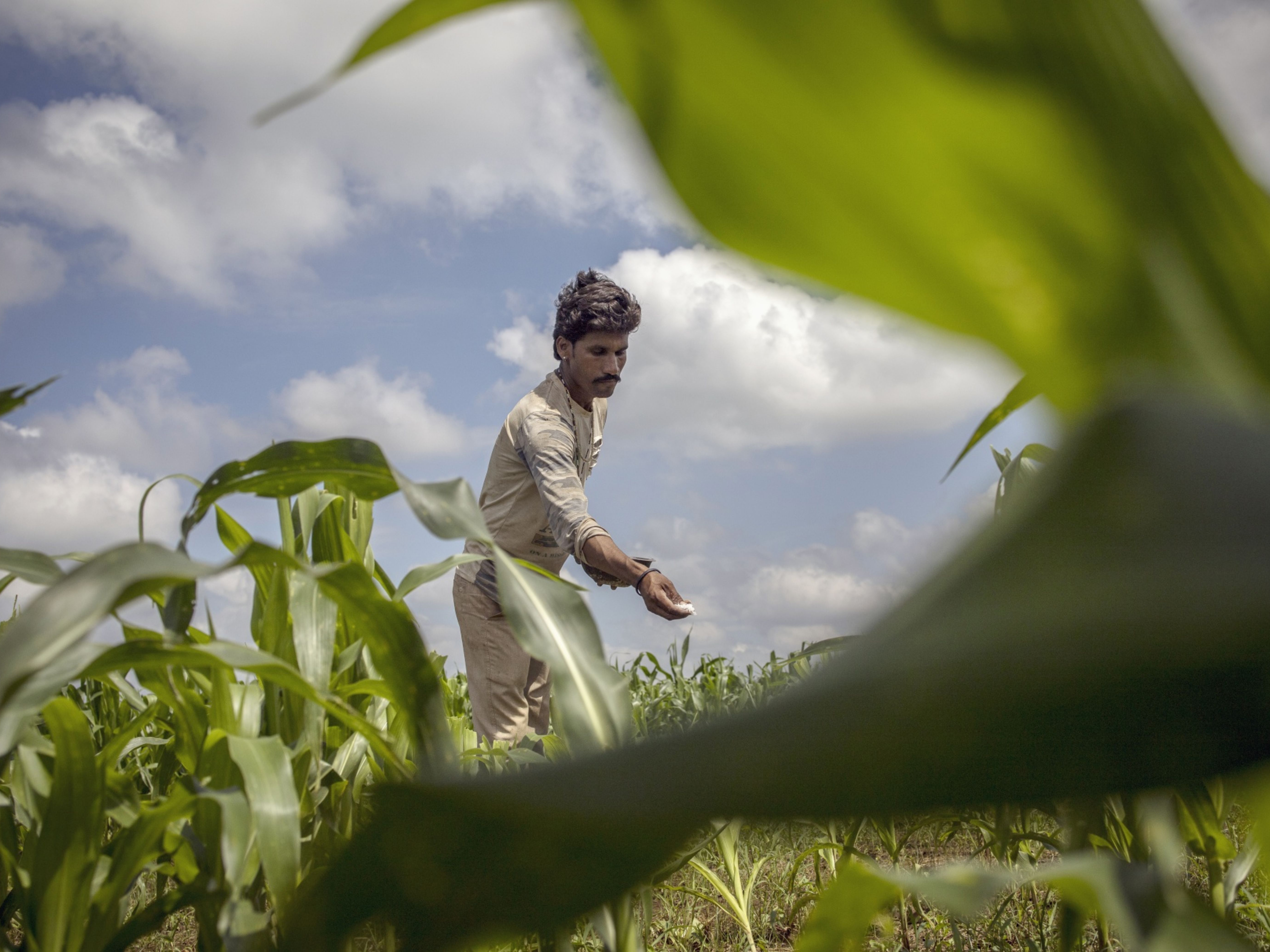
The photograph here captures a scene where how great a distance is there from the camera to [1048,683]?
0.34ft

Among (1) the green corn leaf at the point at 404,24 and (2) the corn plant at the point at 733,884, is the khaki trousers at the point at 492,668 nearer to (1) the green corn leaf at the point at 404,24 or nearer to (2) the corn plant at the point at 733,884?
(2) the corn plant at the point at 733,884

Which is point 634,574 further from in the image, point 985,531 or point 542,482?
point 985,531

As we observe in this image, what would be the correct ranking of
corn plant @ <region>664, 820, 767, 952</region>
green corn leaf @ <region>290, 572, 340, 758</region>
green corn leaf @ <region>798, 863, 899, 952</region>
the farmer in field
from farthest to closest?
the farmer in field → corn plant @ <region>664, 820, 767, 952</region> → green corn leaf @ <region>290, 572, 340, 758</region> → green corn leaf @ <region>798, 863, 899, 952</region>

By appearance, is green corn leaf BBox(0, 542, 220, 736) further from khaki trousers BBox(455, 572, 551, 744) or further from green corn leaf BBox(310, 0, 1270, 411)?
khaki trousers BBox(455, 572, 551, 744)

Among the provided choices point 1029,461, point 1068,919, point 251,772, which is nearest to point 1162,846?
point 1068,919

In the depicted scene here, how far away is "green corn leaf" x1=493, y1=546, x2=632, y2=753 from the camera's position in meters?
0.58

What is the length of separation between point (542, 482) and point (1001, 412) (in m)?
2.11

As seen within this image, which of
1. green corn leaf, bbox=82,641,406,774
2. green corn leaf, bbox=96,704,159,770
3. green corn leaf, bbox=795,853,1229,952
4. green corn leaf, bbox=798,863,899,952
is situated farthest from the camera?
green corn leaf, bbox=96,704,159,770

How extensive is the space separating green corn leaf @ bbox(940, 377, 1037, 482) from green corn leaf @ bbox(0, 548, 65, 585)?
603 mm

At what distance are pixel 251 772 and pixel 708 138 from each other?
593 mm

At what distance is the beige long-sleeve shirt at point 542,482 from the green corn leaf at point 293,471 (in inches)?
65.7

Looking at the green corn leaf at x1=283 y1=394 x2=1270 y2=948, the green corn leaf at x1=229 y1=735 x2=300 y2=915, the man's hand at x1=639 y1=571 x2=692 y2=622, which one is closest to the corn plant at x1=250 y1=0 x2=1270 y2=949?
the green corn leaf at x1=283 y1=394 x2=1270 y2=948

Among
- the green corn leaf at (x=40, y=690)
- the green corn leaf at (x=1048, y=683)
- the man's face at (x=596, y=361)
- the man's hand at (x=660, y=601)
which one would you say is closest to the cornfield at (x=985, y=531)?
the green corn leaf at (x=1048, y=683)

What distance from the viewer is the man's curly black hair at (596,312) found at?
2643mm
